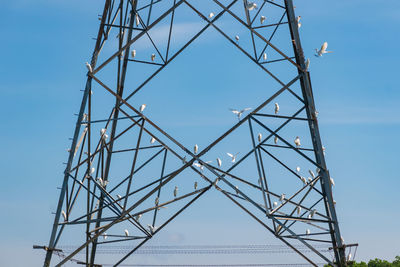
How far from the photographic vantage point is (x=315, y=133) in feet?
74.6

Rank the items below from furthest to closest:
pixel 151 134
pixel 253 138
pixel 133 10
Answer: pixel 133 10 < pixel 151 134 < pixel 253 138

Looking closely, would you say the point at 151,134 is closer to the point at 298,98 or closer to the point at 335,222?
the point at 298,98

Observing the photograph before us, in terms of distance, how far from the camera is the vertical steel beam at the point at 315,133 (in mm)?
22233

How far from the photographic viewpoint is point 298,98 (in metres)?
23.3

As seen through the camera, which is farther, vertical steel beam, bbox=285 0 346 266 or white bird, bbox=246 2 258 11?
white bird, bbox=246 2 258 11

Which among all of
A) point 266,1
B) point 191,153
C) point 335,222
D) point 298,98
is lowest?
point 335,222

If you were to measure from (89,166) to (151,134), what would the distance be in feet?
7.32

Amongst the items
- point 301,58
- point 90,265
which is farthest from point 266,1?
point 90,265

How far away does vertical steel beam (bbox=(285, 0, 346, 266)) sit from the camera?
72.9 feet

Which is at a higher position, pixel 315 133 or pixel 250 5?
pixel 250 5

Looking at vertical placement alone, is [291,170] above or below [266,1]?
below

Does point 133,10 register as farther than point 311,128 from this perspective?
Yes

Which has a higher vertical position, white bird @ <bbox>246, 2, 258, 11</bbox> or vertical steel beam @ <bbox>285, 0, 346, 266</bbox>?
white bird @ <bbox>246, 2, 258, 11</bbox>

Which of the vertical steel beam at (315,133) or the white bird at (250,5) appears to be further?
the white bird at (250,5)
